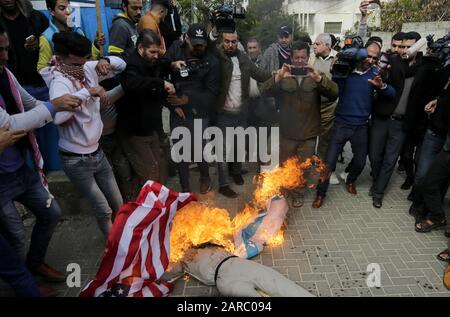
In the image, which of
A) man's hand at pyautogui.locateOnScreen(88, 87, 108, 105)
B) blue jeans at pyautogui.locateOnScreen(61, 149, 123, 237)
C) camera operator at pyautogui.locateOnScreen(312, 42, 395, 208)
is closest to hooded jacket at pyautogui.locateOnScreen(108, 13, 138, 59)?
man's hand at pyautogui.locateOnScreen(88, 87, 108, 105)

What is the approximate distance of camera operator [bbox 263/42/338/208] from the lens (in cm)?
466

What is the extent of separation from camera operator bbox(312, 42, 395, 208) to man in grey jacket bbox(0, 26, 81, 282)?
380cm

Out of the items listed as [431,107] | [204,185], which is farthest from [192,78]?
[431,107]

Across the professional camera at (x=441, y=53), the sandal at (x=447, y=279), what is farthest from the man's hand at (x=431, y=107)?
the sandal at (x=447, y=279)

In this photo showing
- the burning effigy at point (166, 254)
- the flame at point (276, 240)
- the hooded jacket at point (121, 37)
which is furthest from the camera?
the hooded jacket at point (121, 37)

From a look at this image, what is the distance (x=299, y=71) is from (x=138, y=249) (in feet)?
10.3

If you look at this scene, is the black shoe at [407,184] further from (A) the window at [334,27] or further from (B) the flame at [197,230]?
(A) the window at [334,27]

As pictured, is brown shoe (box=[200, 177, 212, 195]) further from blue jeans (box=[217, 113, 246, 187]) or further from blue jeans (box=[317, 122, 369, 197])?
blue jeans (box=[317, 122, 369, 197])

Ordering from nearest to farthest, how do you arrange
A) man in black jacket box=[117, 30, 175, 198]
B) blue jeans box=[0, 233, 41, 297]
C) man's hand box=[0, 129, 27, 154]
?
man's hand box=[0, 129, 27, 154]
blue jeans box=[0, 233, 41, 297]
man in black jacket box=[117, 30, 175, 198]

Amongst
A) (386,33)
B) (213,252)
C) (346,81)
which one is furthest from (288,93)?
(386,33)

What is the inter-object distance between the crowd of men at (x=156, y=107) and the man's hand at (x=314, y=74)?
4 centimetres

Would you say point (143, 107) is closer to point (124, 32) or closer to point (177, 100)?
point (177, 100)

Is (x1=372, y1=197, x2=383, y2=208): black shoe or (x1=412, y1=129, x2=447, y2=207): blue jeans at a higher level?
(x1=412, y1=129, x2=447, y2=207): blue jeans

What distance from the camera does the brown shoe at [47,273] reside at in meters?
3.64
